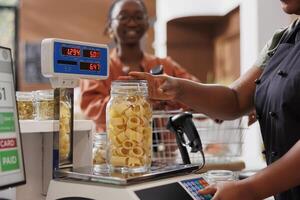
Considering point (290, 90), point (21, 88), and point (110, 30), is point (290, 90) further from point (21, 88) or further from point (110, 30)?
point (21, 88)

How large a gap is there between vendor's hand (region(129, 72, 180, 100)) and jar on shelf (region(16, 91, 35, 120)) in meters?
0.26

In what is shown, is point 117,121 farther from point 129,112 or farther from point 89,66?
point 89,66

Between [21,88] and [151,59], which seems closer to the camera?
[151,59]

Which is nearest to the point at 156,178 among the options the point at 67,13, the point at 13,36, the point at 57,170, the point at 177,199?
the point at 177,199

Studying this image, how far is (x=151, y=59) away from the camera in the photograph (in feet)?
6.48

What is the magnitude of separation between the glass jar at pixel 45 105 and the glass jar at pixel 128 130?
0.17m

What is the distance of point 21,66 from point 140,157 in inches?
91.3

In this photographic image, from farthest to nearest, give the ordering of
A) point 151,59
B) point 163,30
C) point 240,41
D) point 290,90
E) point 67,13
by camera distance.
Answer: point 163,30, point 67,13, point 240,41, point 151,59, point 290,90

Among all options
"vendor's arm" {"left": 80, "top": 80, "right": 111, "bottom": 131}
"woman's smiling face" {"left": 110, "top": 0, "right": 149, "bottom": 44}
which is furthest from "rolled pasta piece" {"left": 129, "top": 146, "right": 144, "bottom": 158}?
"woman's smiling face" {"left": 110, "top": 0, "right": 149, "bottom": 44}

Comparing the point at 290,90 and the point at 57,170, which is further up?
the point at 290,90

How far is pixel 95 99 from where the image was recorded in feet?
6.12

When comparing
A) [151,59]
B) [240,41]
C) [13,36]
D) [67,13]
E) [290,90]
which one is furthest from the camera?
[13,36]

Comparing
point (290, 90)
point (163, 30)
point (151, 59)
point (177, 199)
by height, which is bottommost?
point (177, 199)

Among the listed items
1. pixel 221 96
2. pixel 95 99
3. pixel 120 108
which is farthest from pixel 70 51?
pixel 95 99
